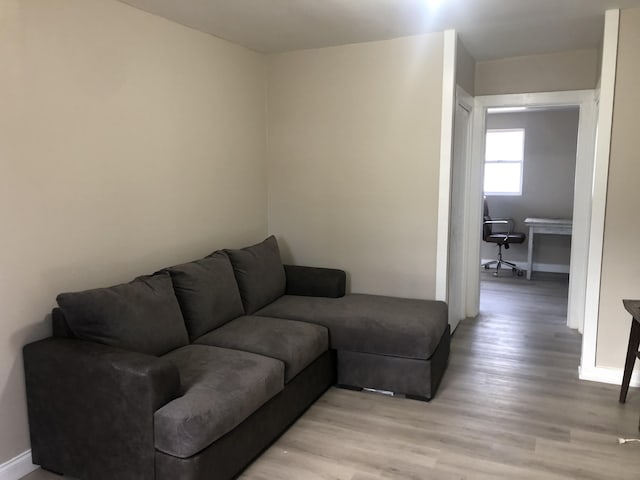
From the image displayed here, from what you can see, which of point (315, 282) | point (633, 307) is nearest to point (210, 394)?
point (315, 282)

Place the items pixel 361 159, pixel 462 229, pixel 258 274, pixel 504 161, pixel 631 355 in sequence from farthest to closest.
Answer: pixel 504 161
pixel 462 229
pixel 361 159
pixel 258 274
pixel 631 355

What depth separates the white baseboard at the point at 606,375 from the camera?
11.3 ft

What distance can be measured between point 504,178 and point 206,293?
578 centimetres

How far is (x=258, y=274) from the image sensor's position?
3.69 m

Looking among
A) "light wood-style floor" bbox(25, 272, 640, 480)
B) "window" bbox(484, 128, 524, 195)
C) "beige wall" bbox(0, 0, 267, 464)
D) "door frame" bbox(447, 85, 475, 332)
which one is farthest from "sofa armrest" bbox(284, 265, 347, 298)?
"window" bbox(484, 128, 524, 195)

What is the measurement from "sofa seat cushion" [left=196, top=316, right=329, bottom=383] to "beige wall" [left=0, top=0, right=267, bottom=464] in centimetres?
65

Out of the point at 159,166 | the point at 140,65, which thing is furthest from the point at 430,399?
the point at 140,65

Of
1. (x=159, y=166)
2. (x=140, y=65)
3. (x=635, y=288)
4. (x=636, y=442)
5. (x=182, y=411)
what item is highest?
(x=140, y=65)

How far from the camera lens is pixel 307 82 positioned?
4.28 meters

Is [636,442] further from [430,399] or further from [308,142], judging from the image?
[308,142]

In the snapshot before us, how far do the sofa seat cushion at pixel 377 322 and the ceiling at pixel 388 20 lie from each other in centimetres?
192

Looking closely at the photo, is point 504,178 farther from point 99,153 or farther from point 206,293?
point 99,153

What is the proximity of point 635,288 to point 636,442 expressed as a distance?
3.45 feet

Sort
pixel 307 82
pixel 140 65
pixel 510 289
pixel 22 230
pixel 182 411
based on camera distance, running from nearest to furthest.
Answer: pixel 182 411 → pixel 22 230 → pixel 140 65 → pixel 307 82 → pixel 510 289
